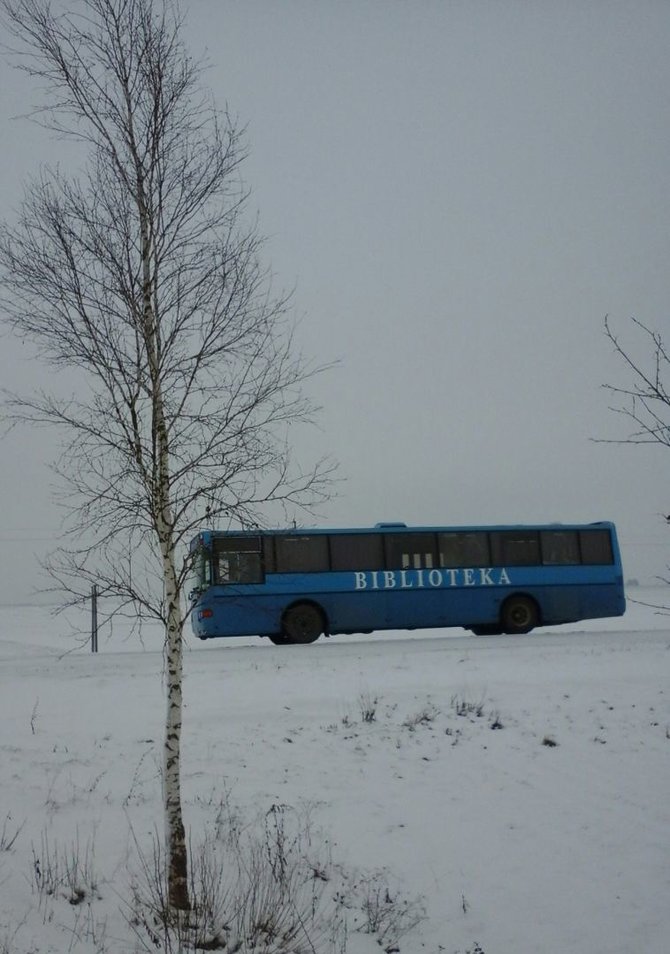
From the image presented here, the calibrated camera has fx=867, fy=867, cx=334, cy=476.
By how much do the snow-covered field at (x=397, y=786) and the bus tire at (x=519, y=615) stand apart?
251 inches

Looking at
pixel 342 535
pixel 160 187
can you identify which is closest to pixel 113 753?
pixel 160 187

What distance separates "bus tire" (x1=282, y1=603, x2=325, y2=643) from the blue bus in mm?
24

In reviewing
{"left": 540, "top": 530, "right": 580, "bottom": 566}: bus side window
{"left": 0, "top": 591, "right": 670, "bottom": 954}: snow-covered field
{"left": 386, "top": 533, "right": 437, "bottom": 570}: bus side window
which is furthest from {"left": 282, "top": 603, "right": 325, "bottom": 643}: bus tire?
{"left": 540, "top": 530, "right": 580, "bottom": 566}: bus side window

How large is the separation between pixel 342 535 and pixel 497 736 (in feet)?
34.1

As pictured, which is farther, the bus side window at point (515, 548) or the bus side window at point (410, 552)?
the bus side window at point (515, 548)

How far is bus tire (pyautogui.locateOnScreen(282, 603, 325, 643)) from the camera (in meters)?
20.8

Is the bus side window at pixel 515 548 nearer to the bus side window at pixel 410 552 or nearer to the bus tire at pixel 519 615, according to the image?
the bus tire at pixel 519 615

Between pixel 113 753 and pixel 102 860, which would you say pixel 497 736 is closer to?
pixel 113 753

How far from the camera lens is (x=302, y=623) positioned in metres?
21.0

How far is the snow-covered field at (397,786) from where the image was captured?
6.75 m

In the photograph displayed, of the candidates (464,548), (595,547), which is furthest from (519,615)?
A: (595,547)

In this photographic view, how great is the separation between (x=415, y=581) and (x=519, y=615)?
3.17m

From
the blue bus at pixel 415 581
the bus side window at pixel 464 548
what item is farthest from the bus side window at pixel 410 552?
the bus side window at pixel 464 548

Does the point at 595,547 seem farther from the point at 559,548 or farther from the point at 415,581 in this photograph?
the point at 415,581
